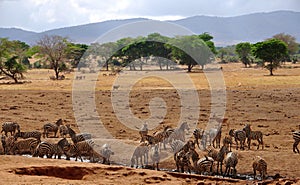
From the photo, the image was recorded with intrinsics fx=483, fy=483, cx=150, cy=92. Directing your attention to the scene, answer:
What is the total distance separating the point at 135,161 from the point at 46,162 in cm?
296

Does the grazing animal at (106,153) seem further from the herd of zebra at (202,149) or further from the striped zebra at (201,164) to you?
the striped zebra at (201,164)

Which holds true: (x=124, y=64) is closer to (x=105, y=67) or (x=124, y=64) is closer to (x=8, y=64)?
(x=105, y=67)

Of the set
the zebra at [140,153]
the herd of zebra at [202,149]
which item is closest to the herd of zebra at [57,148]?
the zebra at [140,153]

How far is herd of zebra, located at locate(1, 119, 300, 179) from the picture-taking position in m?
13.4

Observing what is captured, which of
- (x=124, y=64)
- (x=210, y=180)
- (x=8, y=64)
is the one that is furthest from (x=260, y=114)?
(x=124, y=64)

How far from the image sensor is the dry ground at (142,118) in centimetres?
1220

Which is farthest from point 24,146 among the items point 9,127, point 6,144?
point 9,127

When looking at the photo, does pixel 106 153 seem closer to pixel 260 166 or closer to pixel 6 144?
pixel 6 144

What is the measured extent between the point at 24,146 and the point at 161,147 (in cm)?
446

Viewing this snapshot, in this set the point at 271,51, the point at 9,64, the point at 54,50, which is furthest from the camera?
the point at 54,50

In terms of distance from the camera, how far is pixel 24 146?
50.2ft

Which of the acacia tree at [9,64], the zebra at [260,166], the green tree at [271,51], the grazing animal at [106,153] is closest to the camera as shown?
the zebra at [260,166]

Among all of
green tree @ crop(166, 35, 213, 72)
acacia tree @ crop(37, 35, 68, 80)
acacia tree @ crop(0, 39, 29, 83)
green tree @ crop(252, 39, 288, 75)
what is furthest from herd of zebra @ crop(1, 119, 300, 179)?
green tree @ crop(166, 35, 213, 72)

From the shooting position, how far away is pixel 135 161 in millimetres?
14992
